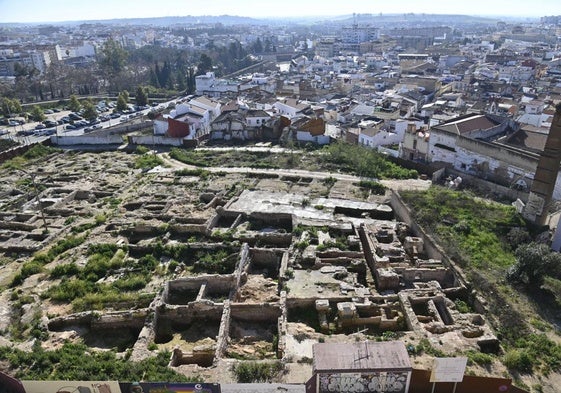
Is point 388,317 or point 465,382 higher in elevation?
point 465,382

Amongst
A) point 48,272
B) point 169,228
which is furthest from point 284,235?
point 48,272

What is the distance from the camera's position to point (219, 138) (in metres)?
56.4

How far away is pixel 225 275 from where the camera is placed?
79.5 ft

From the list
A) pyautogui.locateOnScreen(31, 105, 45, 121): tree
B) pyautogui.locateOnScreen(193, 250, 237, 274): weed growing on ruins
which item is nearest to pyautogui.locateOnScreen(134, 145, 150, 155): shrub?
pyautogui.locateOnScreen(31, 105, 45, 121): tree

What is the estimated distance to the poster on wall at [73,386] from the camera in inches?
606

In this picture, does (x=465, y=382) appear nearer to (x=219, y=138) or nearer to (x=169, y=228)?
(x=169, y=228)

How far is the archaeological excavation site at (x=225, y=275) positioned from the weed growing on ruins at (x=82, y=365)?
0.82 meters

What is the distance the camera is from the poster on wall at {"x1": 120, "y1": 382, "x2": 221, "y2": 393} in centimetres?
1521

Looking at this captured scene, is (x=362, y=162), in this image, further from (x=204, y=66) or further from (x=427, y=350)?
(x=204, y=66)

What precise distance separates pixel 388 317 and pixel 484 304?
480 cm

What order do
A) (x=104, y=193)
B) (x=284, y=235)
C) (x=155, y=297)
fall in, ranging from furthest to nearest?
1. (x=104, y=193)
2. (x=284, y=235)
3. (x=155, y=297)

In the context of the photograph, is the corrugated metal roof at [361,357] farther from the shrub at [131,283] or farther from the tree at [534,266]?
the shrub at [131,283]

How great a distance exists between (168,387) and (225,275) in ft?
30.5

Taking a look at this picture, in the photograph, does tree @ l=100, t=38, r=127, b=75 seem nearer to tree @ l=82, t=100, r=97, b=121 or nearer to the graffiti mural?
tree @ l=82, t=100, r=97, b=121
